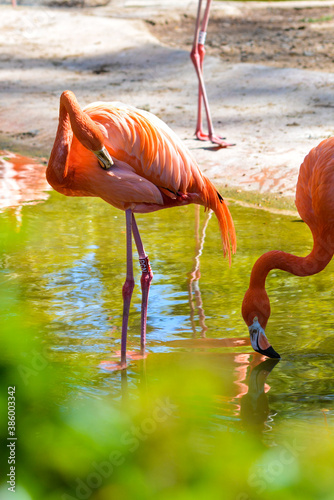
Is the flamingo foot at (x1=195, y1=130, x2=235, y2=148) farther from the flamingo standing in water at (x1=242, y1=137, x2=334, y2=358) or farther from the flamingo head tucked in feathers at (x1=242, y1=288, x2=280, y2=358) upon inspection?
the flamingo head tucked in feathers at (x1=242, y1=288, x2=280, y2=358)

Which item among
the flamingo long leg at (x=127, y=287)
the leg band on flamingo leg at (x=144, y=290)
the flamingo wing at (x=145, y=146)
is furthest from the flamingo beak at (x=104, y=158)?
the leg band on flamingo leg at (x=144, y=290)

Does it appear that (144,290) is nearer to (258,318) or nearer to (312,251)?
(258,318)

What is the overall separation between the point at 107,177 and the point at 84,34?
856 cm

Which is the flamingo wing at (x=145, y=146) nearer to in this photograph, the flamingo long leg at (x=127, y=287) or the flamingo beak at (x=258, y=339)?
the flamingo long leg at (x=127, y=287)

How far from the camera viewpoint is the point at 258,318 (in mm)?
3115

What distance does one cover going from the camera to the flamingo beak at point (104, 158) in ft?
9.96

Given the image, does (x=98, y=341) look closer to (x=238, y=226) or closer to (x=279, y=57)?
(x=238, y=226)

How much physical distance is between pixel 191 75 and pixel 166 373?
6.85 meters

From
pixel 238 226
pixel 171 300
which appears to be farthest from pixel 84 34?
pixel 171 300

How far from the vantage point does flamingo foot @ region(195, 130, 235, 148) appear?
6.71 m

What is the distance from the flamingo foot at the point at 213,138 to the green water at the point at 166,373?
1962mm

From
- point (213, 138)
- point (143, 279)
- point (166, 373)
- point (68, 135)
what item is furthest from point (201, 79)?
point (166, 373)

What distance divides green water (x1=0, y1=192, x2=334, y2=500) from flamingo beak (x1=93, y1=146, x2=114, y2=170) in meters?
0.78

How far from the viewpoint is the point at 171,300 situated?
3867mm
